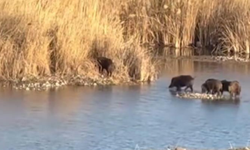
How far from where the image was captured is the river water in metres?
11.3

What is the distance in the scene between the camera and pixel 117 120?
12.8 meters

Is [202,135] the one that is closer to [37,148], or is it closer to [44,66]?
[37,148]

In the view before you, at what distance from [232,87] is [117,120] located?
313 cm

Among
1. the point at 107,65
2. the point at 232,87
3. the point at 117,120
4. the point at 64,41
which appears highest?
the point at 64,41

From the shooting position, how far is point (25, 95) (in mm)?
14711

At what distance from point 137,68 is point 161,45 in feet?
21.5

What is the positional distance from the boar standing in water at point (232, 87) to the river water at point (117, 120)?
0.25 m

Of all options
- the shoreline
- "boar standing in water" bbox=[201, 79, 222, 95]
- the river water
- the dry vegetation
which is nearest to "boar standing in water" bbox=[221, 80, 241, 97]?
"boar standing in water" bbox=[201, 79, 222, 95]

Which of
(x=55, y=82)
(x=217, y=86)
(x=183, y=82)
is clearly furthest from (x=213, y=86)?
(x=55, y=82)

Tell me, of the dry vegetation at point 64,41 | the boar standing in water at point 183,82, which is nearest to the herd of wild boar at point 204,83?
the boar standing in water at point 183,82

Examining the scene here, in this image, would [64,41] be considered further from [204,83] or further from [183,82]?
[204,83]

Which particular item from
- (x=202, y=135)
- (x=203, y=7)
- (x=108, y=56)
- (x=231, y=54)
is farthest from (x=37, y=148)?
(x=203, y=7)

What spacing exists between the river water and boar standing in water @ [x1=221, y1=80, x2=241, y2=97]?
0.25 meters

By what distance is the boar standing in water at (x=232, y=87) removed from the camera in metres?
15.1
